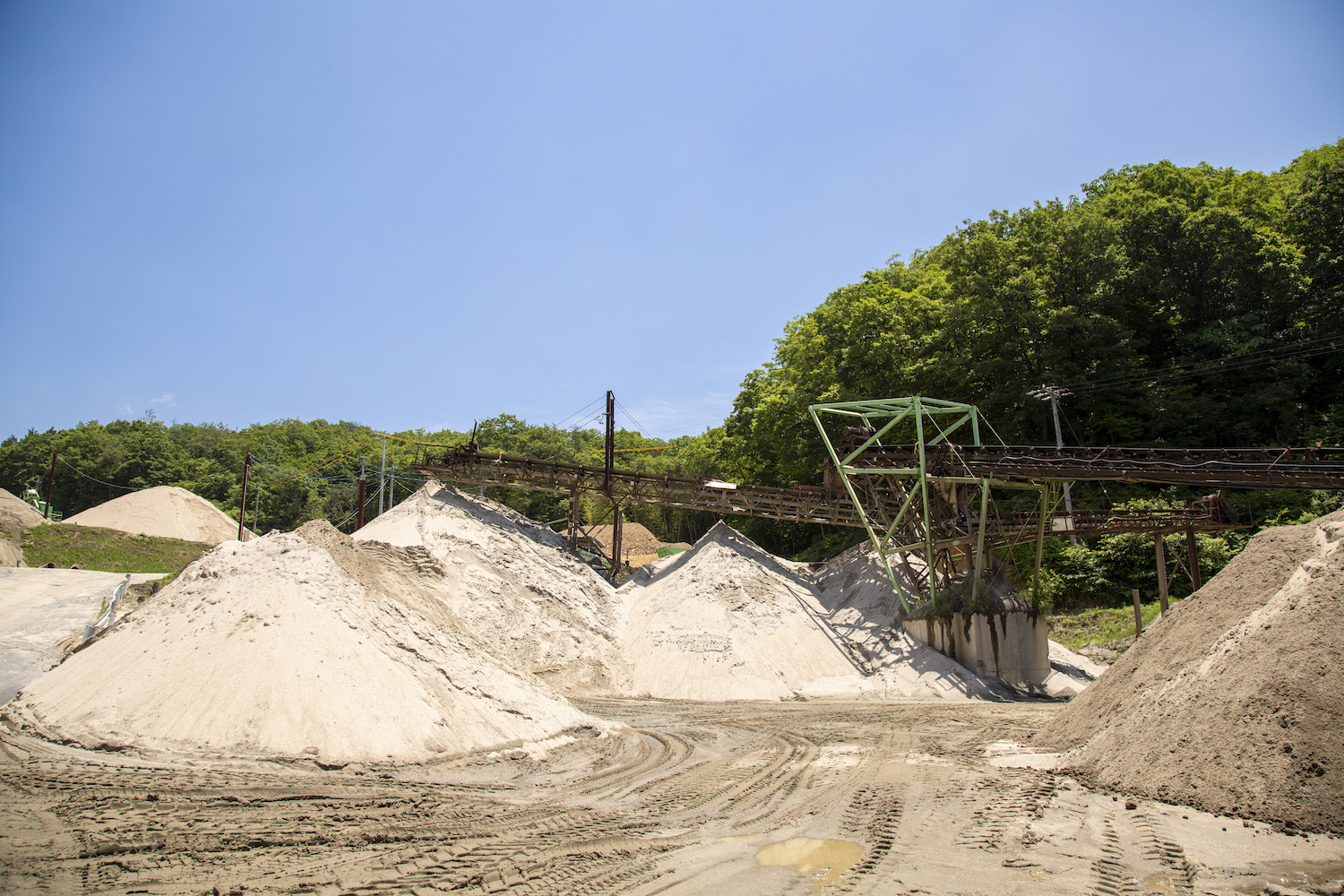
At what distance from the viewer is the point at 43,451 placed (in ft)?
239

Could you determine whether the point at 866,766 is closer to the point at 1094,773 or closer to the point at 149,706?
the point at 1094,773

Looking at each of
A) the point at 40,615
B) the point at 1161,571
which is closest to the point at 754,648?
the point at 1161,571

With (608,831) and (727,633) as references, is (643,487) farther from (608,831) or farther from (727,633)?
(608,831)

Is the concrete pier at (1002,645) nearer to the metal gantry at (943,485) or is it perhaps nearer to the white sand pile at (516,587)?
the metal gantry at (943,485)

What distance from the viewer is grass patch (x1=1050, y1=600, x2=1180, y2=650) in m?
23.5

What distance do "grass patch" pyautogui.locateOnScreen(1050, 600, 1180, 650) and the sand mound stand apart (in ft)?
48.0

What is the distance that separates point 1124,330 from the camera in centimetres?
3002

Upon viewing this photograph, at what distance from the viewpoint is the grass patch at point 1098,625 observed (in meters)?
23.5

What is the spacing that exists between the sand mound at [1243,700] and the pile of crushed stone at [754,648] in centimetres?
842

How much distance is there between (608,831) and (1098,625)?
23.4 m

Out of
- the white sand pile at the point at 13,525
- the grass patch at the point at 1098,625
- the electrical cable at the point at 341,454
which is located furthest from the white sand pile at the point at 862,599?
the electrical cable at the point at 341,454

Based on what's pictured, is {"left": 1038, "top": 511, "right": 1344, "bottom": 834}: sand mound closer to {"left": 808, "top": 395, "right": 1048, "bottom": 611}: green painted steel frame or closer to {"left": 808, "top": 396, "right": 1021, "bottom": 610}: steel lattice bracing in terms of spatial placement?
{"left": 808, "top": 395, "right": 1048, "bottom": 611}: green painted steel frame

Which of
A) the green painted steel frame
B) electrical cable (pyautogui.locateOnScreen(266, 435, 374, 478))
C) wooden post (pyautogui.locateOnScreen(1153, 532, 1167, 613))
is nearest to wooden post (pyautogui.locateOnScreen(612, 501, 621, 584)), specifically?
the green painted steel frame

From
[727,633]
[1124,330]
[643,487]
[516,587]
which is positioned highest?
[1124,330]
